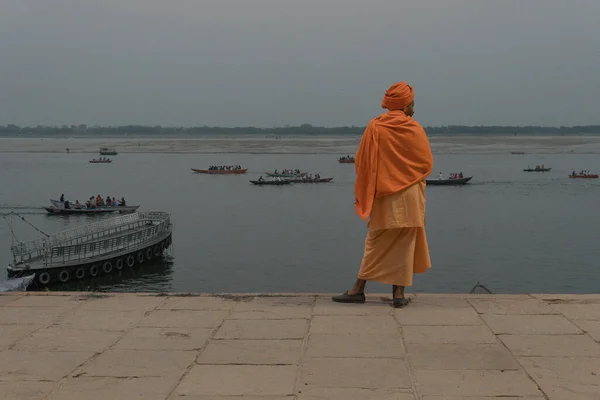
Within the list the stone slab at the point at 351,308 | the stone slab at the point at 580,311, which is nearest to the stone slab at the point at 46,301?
the stone slab at the point at 351,308

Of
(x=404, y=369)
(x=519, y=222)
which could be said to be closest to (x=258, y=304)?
(x=404, y=369)

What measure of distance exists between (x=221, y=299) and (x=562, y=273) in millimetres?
25037

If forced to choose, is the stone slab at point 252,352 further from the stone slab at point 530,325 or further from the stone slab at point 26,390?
the stone slab at point 530,325

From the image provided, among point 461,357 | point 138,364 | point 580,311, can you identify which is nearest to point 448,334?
point 461,357

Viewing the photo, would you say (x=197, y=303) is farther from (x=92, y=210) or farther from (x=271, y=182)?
(x=271, y=182)

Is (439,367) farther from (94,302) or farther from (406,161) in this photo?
(94,302)

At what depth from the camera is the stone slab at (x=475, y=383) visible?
373 centimetres

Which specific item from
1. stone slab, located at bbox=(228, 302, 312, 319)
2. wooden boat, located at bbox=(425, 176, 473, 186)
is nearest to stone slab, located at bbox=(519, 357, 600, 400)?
stone slab, located at bbox=(228, 302, 312, 319)

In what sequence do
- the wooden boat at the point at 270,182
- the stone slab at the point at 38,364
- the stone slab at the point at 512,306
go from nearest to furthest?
the stone slab at the point at 38,364
the stone slab at the point at 512,306
the wooden boat at the point at 270,182

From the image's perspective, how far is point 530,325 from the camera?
16.6 feet

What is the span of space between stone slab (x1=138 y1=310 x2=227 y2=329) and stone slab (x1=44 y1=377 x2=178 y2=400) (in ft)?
3.78

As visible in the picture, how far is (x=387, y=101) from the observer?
6.09 metres

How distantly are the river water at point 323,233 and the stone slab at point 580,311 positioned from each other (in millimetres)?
18113

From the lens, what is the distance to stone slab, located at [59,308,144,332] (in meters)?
5.19
